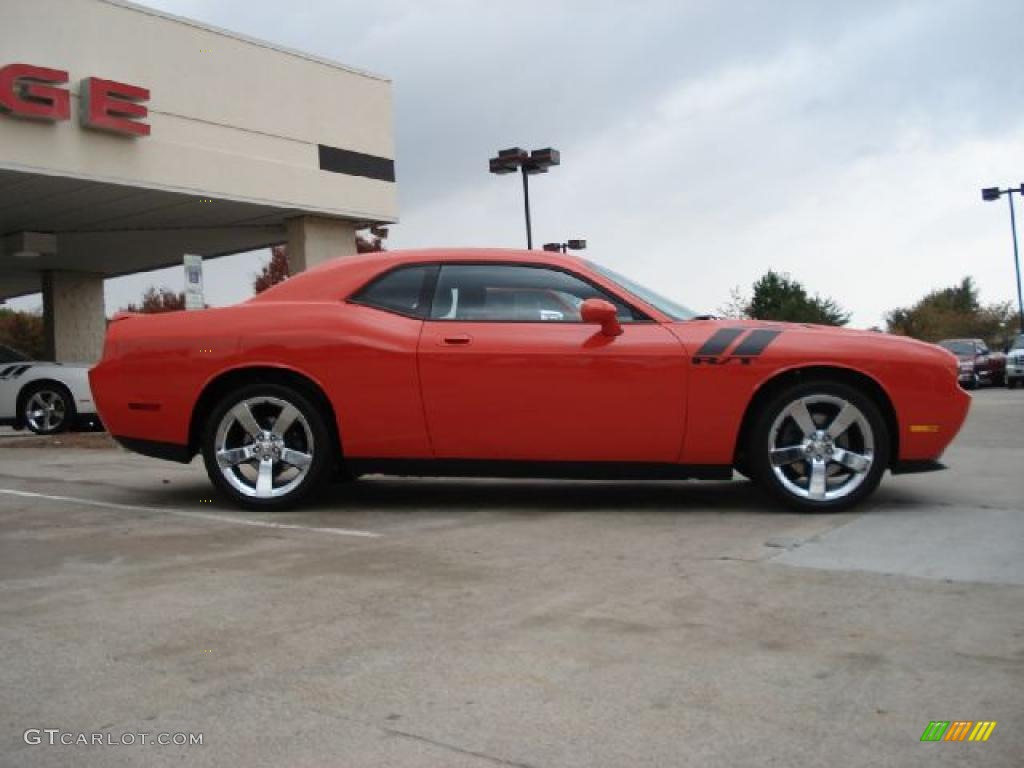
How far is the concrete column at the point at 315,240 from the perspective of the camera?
18.7m

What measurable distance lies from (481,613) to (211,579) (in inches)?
49.7

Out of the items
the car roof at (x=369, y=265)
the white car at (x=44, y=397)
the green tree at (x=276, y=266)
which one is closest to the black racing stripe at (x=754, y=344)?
the car roof at (x=369, y=265)

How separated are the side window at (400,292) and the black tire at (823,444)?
2043 millimetres

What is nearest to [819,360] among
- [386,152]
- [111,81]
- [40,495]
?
[40,495]

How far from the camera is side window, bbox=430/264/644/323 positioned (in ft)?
19.3

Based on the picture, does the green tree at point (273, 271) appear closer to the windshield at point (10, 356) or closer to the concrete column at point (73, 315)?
the concrete column at point (73, 315)

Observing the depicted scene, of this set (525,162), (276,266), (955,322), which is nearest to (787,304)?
(955,322)

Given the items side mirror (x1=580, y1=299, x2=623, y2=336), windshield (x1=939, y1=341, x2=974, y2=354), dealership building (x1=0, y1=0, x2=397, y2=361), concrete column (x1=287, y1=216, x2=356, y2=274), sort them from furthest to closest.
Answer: windshield (x1=939, y1=341, x2=974, y2=354), concrete column (x1=287, y1=216, x2=356, y2=274), dealership building (x1=0, y1=0, x2=397, y2=361), side mirror (x1=580, y1=299, x2=623, y2=336)

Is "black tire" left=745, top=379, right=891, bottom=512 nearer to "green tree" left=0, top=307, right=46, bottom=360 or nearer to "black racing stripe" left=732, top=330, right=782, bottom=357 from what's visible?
"black racing stripe" left=732, top=330, right=782, bottom=357

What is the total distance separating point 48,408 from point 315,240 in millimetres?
7040

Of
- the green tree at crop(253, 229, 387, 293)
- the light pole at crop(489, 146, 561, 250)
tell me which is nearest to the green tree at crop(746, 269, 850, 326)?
the green tree at crop(253, 229, 387, 293)

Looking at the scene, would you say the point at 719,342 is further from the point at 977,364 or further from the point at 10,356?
the point at 977,364

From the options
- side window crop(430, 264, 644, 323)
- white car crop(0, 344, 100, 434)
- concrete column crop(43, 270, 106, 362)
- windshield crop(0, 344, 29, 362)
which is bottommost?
white car crop(0, 344, 100, 434)

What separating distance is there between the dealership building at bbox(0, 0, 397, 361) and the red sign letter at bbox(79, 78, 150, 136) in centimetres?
2
